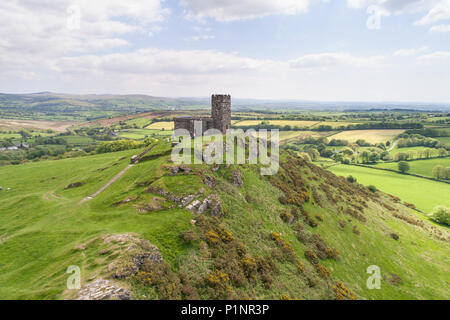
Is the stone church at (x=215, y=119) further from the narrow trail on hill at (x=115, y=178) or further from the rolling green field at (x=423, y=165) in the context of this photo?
the rolling green field at (x=423, y=165)

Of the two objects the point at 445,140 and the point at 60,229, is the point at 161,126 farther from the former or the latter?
the point at 445,140

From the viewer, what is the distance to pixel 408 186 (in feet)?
303

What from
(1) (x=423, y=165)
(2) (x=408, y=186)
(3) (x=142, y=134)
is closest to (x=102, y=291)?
(2) (x=408, y=186)

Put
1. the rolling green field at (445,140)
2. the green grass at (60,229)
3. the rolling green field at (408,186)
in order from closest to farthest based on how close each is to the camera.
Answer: the green grass at (60,229), the rolling green field at (408,186), the rolling green field at (445,140)

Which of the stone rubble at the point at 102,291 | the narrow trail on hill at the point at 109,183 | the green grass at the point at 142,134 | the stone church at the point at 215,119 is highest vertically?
the stone church at the point at 215,119

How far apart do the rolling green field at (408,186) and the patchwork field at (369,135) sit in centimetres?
6118

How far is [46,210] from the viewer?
100 feet

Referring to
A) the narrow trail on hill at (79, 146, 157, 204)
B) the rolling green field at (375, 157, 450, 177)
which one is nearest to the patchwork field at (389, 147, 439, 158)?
the rolling green field at (375, 157, 450, 177)

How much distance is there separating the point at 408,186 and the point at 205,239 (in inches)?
4141

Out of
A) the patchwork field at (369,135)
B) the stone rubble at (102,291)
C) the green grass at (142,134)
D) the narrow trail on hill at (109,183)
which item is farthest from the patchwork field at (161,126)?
the stone rubble at (102,291)

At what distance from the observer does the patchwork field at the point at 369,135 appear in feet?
536
